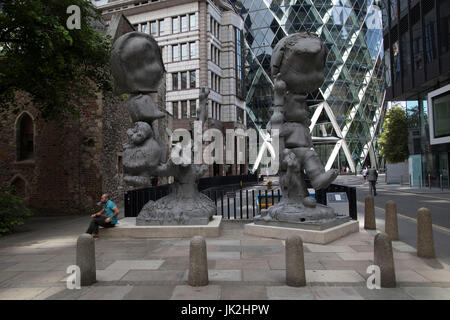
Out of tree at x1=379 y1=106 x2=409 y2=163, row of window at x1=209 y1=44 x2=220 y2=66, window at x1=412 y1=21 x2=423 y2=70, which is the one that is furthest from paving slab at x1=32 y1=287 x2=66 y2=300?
row of window at x1=209 y1=44 x2=220 y2=66

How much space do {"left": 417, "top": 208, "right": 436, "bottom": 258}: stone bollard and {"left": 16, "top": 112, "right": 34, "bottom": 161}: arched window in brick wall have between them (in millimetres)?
18168

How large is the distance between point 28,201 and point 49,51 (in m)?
9.60

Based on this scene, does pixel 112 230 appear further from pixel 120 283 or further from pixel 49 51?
pixel 49 51

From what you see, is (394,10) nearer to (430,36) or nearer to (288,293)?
(430,36)

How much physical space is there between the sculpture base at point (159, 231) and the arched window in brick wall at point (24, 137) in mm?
11817

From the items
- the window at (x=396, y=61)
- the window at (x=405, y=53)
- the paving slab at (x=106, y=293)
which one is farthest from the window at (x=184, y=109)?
the paving slab at (x=106, y=293)

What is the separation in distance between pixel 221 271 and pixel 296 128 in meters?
4.48

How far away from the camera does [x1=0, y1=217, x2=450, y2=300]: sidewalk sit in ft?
15.0

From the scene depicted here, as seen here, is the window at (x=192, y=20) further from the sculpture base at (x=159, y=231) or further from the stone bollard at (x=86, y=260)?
the stone bollard at (x=86, y=260)

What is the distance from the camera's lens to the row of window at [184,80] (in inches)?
1567

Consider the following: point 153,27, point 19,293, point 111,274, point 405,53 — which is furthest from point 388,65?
point 19,293

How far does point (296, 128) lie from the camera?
8.59m

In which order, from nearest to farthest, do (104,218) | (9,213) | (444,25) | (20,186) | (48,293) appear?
(48,293) < (104,218) < (9,213) < (20,186) < (444,25)

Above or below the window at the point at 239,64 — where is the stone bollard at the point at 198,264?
below
